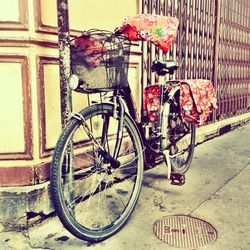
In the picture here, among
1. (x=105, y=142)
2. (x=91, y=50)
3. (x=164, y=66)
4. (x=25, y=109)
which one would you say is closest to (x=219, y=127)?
(x=164, y=66)

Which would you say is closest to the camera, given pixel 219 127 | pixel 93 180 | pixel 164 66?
pixel 164 66

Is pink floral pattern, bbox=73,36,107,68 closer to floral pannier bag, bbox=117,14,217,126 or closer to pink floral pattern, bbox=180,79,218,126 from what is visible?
floral pannier bag, bbox=117,14,217,126

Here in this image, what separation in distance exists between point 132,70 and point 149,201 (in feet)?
5.47

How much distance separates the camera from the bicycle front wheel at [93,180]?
7.59ft

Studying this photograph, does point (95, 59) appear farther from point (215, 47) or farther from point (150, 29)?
point (215, 47)

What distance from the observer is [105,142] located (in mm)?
2744

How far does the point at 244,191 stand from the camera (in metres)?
3.65

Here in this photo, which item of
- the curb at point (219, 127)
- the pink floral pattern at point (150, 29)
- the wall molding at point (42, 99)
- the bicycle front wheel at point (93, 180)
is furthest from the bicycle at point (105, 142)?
the curb at point (219, 127)

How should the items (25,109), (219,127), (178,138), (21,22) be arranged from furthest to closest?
(219,127)
(178,138)
(25,109)
(21,22)

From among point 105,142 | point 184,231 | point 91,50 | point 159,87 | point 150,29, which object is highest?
point 150,29

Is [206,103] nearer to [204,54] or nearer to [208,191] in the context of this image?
[208,191]

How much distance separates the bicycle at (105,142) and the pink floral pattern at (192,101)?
45 millimetres

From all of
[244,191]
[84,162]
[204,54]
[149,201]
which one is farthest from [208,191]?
[204,54]

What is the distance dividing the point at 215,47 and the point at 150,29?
3.97m
